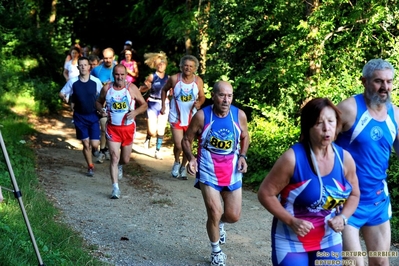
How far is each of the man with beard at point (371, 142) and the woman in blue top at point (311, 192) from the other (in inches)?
24.4

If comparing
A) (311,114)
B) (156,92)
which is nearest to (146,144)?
(156,92)

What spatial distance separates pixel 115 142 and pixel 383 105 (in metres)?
5.48

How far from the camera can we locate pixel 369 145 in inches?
193

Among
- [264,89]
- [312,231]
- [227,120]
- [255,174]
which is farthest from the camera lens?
[264,89]

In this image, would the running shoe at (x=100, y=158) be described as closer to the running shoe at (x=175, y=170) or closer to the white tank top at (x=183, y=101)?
the running shoe at (x=175, y=170)

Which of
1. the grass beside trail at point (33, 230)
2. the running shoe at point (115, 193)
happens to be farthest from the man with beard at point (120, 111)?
the grass beside trail at point (33, 230)

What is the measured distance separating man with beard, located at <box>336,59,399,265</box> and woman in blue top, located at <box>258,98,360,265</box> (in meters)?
0.62

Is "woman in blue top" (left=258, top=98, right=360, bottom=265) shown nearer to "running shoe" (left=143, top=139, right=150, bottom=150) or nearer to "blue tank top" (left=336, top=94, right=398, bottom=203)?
"blue tank top" (left=336, top=94, right=398, bottom=203)

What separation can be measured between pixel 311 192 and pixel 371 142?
1013mm

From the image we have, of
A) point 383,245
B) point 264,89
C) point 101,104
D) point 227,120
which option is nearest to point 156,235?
point 227,120

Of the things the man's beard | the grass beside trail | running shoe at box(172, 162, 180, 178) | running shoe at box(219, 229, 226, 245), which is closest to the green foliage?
running shoe at box(172, 162, 180, 178)

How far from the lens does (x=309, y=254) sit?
14.0 ft

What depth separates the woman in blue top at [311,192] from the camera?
414 centimetres

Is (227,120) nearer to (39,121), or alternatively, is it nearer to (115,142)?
(115,142)
